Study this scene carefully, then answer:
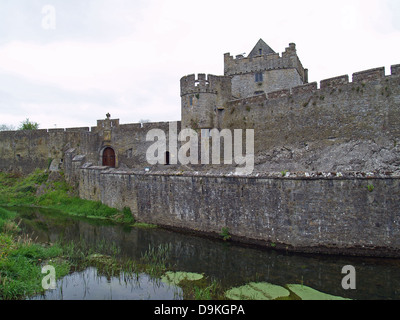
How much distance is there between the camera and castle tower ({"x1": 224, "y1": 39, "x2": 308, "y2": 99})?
21203mm

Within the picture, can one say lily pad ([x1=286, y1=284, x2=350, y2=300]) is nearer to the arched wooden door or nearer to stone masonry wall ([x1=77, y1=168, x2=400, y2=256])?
stone masonry wall ([x1=77, y1=168, x2=400, y2=256])

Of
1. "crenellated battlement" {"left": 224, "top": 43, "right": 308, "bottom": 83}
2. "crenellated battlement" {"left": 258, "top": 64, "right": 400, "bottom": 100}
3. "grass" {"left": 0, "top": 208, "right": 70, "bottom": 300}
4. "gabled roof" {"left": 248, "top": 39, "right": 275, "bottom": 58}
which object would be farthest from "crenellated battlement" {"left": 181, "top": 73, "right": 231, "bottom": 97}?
"grass" {"left": 0, "top": 208, "right": 70, "bottom": 300}

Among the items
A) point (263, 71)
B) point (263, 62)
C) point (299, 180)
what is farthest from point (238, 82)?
point (299, 180)

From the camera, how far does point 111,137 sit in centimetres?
2503

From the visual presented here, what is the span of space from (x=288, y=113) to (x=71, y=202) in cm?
1412

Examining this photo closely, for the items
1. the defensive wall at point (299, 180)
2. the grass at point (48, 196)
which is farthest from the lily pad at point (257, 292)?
the grass at point (48, 196)

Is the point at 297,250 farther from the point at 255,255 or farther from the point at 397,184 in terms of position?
the point at 397,184

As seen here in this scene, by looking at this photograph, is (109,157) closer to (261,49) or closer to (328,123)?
(261,49)

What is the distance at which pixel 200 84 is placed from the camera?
17844 mm

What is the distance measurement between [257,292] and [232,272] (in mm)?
1444

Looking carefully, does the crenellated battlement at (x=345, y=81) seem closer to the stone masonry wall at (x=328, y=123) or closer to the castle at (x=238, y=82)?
the stone masonry wall at (x=328, y=123)

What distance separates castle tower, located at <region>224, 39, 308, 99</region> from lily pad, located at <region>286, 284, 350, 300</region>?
1611 cm

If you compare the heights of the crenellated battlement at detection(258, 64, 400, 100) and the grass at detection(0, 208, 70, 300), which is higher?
the crenellated battlement at detection(258, 64, 400, 100)

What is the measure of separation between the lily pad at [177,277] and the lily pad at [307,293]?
2254 mm
